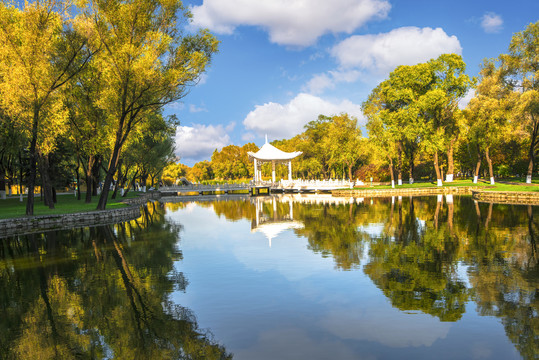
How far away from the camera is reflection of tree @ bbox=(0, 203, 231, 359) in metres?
5.83

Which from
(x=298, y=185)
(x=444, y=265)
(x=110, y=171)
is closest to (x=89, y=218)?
(x=110, y=171)

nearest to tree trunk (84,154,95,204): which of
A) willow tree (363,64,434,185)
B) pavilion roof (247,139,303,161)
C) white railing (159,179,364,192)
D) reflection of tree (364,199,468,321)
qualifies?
reflection of tree (364,199,468,321)

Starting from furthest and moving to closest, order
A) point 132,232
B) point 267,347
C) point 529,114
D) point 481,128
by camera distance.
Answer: point 481,128, point 529,114, point 132,232, point 267,347

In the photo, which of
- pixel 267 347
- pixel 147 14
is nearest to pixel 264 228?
pixel 267 347

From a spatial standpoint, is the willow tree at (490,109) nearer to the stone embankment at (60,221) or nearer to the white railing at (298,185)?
the white railing at (298,185)

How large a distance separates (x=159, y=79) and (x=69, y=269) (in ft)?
49.3

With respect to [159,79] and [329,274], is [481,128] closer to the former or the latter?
[159,79]

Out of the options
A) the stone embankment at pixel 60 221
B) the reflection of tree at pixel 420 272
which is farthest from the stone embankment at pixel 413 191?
the reflection of tree at pixel 420 272

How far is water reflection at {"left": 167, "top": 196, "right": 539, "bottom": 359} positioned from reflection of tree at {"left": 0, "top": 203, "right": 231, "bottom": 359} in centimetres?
289

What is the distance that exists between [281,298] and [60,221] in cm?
1928

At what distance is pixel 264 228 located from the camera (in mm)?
19344

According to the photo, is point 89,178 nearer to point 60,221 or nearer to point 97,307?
point 60,221

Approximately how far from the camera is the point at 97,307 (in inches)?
301

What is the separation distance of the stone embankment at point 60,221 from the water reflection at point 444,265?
44.7 ft
